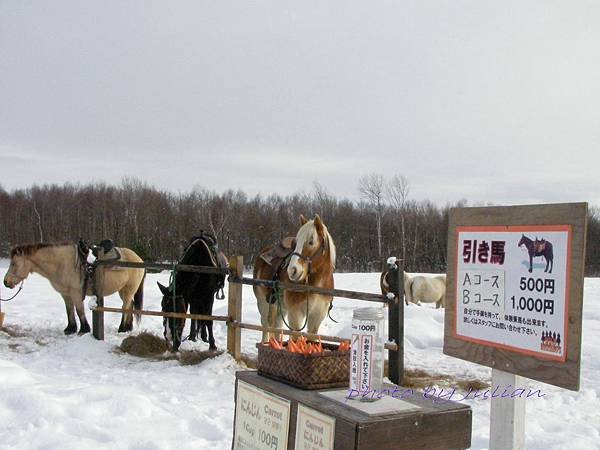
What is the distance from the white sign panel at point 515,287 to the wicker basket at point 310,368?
20.5 inches

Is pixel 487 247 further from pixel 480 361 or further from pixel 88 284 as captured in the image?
pixel 88 284

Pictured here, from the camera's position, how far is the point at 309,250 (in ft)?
21.3

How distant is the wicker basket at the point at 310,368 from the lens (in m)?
2.35

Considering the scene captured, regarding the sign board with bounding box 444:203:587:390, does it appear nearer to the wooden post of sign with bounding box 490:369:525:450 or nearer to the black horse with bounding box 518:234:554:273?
the black horse with bounding box 518:234:554:273

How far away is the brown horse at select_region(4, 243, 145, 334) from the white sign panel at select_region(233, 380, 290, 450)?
7.51m

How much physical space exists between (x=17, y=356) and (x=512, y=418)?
706 cm

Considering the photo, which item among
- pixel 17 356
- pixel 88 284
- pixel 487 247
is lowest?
pixel 17 356

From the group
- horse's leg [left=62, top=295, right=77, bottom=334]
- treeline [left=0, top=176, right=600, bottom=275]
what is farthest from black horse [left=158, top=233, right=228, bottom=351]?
treeline [left=0, top=176, right=600, bottom=275]

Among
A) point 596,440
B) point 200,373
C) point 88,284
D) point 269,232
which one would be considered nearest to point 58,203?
point 269,232

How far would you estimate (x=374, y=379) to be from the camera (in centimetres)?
212

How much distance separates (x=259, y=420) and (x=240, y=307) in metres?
5.35

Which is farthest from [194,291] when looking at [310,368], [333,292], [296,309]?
[310,368]

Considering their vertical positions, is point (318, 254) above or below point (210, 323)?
above

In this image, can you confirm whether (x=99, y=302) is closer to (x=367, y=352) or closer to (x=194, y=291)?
(x=194, y=291)
